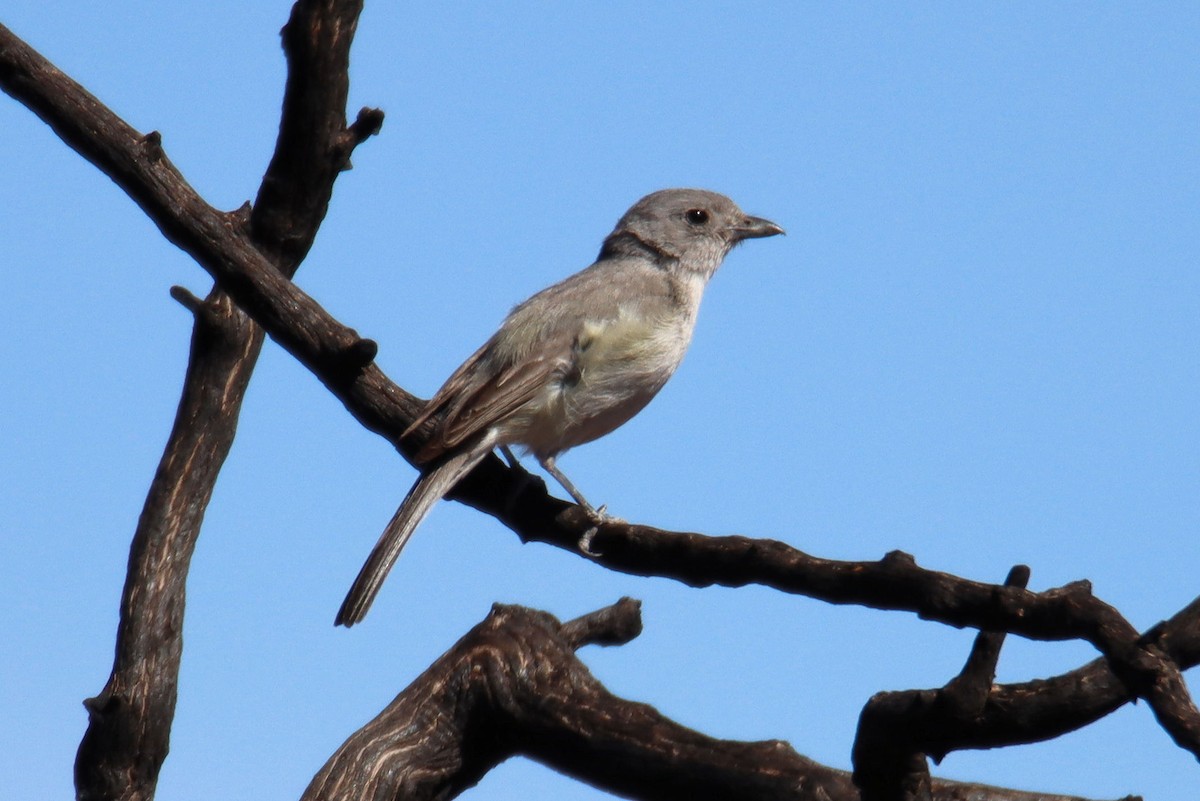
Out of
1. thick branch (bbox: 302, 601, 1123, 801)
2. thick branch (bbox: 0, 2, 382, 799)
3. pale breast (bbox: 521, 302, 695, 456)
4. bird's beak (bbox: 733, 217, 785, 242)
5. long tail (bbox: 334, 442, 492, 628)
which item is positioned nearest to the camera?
thick branch (bbox: 302, 601, 1123, 801)

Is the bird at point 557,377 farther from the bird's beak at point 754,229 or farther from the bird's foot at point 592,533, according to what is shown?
the bird's beak at point 754,229

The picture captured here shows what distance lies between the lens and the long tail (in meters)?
6.23

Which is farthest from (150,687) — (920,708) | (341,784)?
(920,708)

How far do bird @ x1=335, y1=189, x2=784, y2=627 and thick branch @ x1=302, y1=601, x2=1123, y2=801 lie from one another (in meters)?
0.79

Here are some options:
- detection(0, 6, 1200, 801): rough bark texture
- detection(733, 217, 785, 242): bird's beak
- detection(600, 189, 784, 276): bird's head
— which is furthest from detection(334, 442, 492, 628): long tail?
detection(733, 217, 785, 242): bird's beak

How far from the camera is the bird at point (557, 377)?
6.45 m

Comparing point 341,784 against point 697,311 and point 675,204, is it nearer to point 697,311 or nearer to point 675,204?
point 697,311

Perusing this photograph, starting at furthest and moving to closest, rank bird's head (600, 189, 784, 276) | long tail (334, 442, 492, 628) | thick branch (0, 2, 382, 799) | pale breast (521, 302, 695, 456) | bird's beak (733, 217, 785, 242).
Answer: bird's beak (733, 217, 785, 242), bird's head (600, 189, 784, 276), pale breast (521, 302, 695, 456), long tail (334, 442, 492, 628), thick branch (0, 2, 382, 799)

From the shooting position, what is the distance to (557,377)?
7.31m

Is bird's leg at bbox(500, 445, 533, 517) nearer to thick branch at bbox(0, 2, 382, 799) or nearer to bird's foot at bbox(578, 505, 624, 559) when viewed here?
bird's foot at bbox(578, 505, 624, 559)

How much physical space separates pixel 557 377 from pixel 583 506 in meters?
1.10

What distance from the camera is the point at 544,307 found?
771 centimetres

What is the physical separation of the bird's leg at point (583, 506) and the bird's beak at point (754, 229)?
2.51 meters

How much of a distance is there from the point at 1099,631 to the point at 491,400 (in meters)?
3.64
